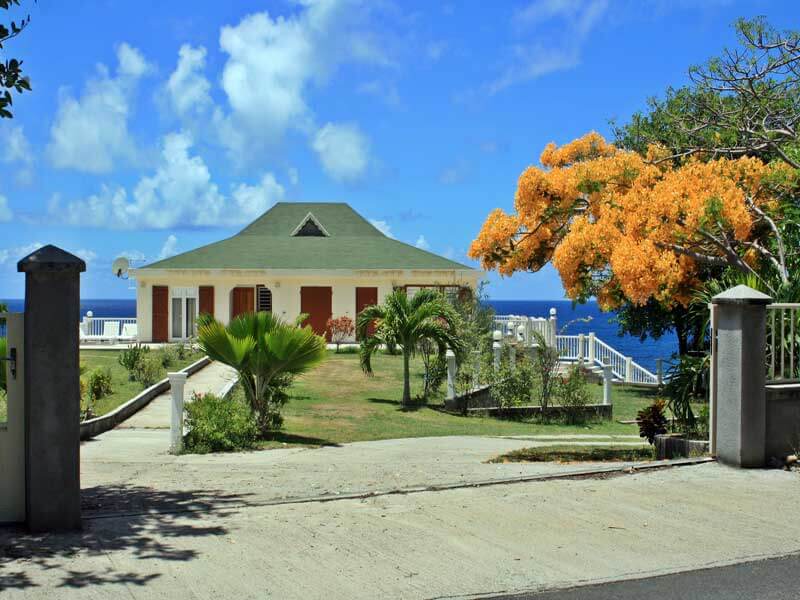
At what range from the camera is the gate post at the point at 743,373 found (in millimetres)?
9023

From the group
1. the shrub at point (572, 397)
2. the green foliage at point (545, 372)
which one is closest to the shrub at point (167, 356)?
the green foliage at point (545, 372)

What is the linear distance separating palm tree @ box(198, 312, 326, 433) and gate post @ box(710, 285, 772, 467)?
6.71 metres

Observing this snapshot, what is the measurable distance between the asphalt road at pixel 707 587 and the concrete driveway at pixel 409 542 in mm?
142

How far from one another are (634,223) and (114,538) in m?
7.22

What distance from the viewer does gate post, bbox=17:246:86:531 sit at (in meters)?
6.58

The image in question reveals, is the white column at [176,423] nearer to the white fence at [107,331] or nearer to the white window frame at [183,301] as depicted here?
the white window frame at [183,301]

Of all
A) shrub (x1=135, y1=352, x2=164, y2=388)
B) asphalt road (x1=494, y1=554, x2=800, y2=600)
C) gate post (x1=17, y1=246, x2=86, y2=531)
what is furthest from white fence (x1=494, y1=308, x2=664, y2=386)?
gate post (x1=17, y1=246, x2=86, y2=531)

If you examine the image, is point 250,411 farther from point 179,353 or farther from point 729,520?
point 179,353

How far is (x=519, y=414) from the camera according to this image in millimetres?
20703

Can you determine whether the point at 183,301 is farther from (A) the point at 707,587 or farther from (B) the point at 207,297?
(A) the point at 707,587

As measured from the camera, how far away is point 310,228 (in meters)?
43.0

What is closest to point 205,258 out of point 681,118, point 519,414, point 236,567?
point 519,414

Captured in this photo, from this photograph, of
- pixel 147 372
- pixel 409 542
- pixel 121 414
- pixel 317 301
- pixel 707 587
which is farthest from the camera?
pixel 317 301

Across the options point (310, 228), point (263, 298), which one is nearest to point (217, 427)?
point (263, 298)
